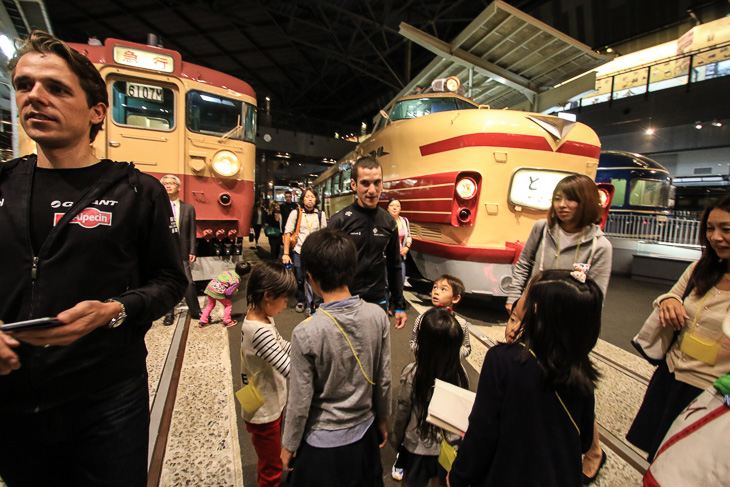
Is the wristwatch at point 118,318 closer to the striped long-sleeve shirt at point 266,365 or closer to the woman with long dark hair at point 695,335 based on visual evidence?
the striped long-sleeve shirt at point 266,365

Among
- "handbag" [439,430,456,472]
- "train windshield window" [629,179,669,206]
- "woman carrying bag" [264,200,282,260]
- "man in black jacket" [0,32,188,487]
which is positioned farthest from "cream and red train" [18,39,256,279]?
"train windshield window" [629,179,669,206]

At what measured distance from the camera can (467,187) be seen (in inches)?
150

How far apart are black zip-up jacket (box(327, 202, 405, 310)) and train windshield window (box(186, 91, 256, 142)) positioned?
331 cm

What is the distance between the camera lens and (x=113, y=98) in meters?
4.18

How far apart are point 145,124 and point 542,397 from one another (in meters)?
5.38

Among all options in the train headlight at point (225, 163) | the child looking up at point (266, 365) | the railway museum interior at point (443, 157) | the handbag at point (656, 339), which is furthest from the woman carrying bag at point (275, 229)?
the handbag at point (656, 339)

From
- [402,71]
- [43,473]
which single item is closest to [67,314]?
[43,473]

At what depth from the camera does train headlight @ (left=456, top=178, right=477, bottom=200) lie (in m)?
3.80

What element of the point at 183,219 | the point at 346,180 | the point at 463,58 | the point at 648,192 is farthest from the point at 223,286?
the point at 648,192

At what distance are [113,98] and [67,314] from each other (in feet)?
15.0

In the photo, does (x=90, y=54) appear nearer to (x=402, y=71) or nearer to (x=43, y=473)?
(x=43, y=473)

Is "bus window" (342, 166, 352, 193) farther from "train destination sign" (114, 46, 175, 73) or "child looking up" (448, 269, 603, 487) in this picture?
"child looking up" (448, 269, 603, 487)

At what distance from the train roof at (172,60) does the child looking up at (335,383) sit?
424cm

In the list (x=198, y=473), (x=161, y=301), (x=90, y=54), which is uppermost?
(x=90, y=54)
